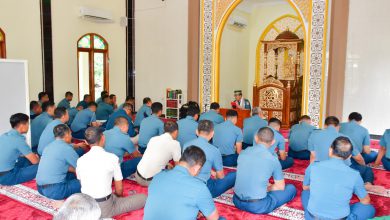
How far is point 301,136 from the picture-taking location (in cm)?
474

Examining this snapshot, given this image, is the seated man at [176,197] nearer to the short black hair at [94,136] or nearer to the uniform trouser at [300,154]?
the short black hair at [94,136]

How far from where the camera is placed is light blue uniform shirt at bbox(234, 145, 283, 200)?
8.84 ft

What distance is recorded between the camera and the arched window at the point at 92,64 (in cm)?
827

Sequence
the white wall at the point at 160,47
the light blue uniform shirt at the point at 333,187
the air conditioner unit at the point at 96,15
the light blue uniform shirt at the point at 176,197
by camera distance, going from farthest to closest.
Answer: the white wall at the point at 160,47
the air conditioner unit at the point at 96,15
the light blue uniform shirt at the point at 333,187
the light blue uniform shirt at the point at 176,197

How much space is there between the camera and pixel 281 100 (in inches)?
306

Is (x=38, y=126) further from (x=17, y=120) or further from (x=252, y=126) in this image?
(x=252, y=126)

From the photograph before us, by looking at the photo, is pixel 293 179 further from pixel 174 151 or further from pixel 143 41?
pixel 143 41

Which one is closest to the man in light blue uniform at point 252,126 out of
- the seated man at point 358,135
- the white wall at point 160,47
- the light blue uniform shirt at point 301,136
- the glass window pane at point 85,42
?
the light blue uniform shirt at point 301,136

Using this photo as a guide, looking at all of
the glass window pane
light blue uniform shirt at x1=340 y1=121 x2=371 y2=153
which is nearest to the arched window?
the glass window pane

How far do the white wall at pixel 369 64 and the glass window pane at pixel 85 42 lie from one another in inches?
217

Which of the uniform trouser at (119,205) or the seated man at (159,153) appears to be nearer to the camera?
the uniform trouser at (119,205)

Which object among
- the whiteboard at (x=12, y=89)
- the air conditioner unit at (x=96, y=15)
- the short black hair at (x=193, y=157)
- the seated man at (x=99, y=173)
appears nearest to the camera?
the short black hair at (x=193, y=157)

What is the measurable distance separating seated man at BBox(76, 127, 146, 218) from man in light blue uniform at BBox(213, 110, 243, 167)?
1.71m

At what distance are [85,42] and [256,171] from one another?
660 cm
